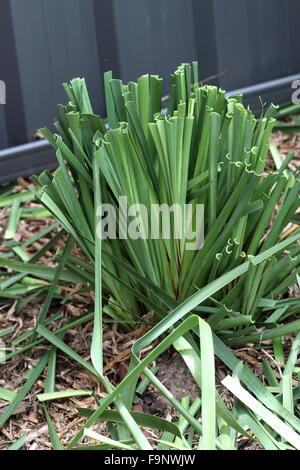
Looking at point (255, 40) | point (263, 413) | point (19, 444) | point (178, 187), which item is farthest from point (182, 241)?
point (255, 40)

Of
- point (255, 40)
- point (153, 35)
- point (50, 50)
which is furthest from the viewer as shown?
point (255, 40)

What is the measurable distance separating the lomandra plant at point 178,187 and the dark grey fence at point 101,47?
73 cm

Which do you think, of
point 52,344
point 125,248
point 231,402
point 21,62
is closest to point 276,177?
point 125,248

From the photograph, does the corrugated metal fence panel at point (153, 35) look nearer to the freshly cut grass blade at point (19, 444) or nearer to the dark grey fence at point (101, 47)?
the dark grey fence at point (101, 47)

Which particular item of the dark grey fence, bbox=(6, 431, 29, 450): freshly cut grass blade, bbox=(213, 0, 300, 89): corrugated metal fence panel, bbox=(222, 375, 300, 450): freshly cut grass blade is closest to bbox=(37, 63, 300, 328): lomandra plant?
bbox=(222, 375, 300, 450): freshly cut grass blade

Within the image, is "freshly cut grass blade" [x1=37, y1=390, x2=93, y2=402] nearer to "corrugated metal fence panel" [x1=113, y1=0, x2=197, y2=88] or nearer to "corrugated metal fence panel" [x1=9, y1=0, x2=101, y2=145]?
"corrugated metal fence panel" [x1=9, y1=0, x2=101, y2=145]

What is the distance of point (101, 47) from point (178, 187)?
100cm

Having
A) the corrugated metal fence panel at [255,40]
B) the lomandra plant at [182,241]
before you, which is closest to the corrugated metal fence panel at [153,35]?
the corrugated metal fence panel at [255,40]

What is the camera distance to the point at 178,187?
1695 mm

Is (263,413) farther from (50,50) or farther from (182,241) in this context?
(50,50)

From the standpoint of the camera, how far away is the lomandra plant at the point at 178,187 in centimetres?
167

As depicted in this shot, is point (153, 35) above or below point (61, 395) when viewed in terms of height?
above
